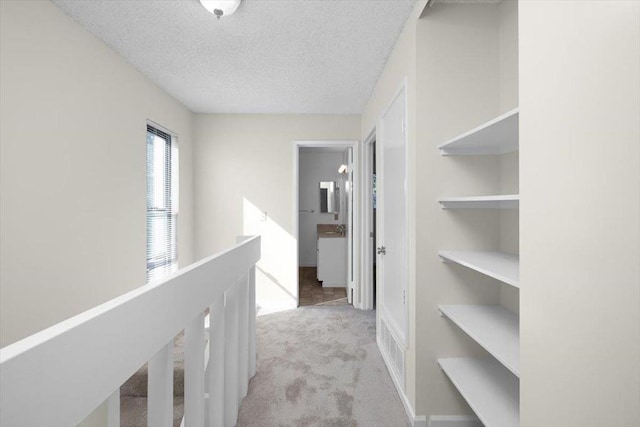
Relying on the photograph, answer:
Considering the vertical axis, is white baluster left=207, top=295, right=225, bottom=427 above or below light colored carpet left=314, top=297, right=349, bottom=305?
above

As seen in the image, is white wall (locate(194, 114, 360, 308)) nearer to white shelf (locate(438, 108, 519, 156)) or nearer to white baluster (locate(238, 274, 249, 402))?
white baluster (locate(238, 274, 249, 402))

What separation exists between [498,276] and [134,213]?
283cm

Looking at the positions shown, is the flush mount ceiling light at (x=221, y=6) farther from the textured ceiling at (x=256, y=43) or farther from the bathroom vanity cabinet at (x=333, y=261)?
the bathroom vanity cabinet at (x=333, y=261)

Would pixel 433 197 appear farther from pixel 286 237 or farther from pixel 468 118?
pixel 286 237

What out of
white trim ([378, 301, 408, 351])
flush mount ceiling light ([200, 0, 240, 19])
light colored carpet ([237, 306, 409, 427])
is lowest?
light colored carpet ([237, 306, 409, 427])

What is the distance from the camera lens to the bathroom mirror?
6500 mm

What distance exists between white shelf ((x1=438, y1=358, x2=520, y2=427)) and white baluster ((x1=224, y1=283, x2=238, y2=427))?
117cm

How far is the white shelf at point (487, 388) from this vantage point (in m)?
1.35

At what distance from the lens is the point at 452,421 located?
1851 millimetres

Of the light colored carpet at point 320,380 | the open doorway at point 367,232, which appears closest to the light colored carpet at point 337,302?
the open doorway at point 367,232

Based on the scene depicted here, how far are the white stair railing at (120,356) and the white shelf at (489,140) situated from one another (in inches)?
49.8

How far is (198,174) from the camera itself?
4141 mm

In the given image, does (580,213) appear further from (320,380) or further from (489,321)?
(320,380)

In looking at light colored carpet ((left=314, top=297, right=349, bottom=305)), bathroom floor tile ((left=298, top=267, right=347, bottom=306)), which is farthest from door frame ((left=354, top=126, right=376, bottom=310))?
bathroom floor tile ((left=298, top=267, right=347, bottom=306))
